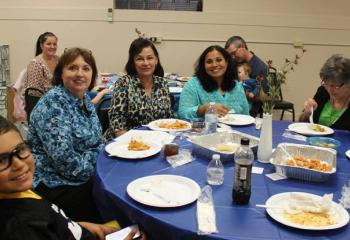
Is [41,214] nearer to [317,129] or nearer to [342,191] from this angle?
[342,191]

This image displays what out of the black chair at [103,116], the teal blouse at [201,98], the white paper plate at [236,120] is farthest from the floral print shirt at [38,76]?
the white paper plate at [236,120]

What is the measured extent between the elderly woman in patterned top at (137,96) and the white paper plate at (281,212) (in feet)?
4.87

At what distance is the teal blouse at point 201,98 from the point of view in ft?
9.27

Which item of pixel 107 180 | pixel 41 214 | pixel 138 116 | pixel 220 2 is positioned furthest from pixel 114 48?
pixel 41 214

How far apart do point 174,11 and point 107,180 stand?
14.1 feet

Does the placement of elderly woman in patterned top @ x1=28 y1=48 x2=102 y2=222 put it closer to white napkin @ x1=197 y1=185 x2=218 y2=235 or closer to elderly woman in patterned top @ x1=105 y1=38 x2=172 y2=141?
elderly woman in patterned top @ x1=105 y1=38 x2=172 y2=141

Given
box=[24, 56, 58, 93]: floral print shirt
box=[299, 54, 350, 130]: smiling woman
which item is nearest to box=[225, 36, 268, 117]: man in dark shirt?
box=[299, 54, 350, 130]: smiling woman

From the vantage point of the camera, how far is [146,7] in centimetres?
544

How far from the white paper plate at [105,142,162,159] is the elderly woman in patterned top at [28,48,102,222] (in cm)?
16

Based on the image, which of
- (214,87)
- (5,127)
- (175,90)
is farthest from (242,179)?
(175,90)

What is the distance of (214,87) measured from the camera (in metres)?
2.89

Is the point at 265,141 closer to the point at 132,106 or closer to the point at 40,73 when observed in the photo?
the point at 132,106

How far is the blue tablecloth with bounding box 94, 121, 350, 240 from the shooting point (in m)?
1.20

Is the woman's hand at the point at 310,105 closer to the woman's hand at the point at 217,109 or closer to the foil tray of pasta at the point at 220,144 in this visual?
the woman's hand at the point at 217,109
